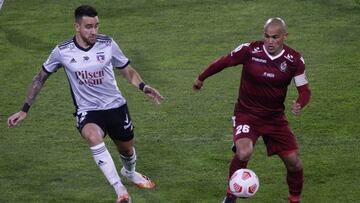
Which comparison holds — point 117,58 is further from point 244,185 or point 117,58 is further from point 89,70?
point 244,185

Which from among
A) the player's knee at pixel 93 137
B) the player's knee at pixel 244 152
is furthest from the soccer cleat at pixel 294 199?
the player's knee at pixel 93 137

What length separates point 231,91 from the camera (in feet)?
54.4

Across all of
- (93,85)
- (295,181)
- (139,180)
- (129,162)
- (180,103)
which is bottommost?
(180,103)

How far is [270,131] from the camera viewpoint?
37.1 feet

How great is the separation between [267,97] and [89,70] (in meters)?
2.18

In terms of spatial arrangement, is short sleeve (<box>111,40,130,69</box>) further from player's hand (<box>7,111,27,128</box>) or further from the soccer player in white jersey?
player's hand (<box>7,111,27,128</box>)

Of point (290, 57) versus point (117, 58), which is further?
point (117, 58)

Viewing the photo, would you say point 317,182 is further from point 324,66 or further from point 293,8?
point 293,8

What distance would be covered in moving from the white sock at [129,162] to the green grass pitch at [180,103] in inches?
10.0

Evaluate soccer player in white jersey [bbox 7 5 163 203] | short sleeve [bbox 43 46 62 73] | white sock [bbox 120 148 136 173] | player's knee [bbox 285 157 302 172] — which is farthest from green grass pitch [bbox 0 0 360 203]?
short sleeve [bbox 43 46 62 73]

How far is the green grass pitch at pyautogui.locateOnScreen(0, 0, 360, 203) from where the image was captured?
41.3 feet

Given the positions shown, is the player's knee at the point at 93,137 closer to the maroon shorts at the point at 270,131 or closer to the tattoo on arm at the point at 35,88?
the tattoo on arm at the point at 35,88

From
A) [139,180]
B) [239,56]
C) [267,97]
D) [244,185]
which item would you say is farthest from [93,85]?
[244,185]

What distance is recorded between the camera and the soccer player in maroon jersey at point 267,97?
11156mm
